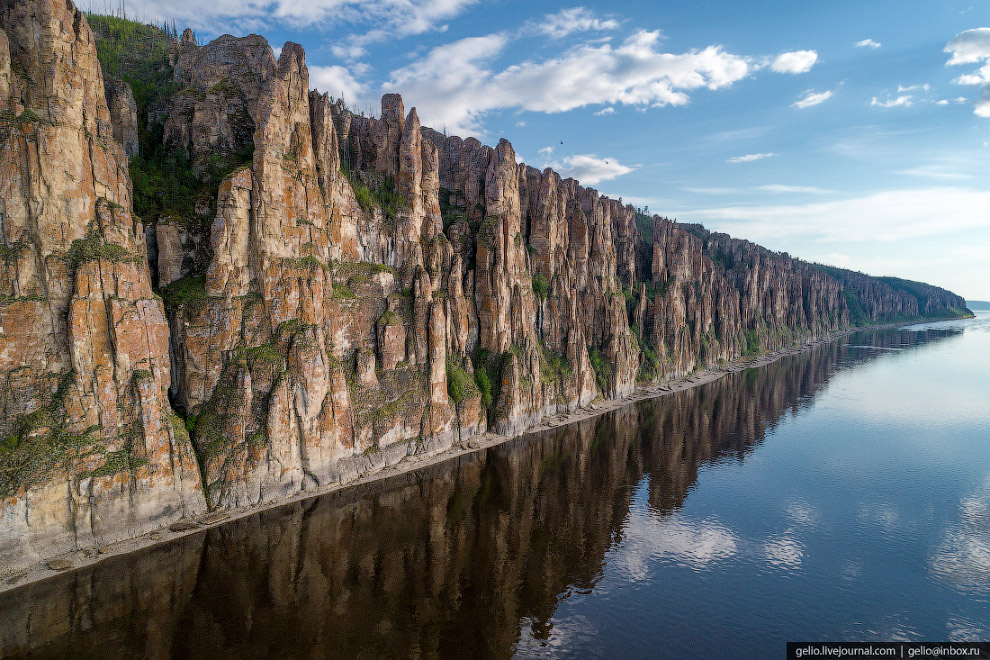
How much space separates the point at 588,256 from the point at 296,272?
3220 inches

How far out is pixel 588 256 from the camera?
122625mm

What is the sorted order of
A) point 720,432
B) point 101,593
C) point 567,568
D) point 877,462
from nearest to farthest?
point 101,593
point 567,568
point 877,462
point 720,432

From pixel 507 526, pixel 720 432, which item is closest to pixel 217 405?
pixel 507 526

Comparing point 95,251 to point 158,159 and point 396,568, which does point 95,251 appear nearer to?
point 158,159

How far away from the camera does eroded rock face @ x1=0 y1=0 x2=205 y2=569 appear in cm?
4072

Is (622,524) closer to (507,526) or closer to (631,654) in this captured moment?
(507,526)

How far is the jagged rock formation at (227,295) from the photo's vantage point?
139ft

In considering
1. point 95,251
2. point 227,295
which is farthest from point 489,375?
point 95,251

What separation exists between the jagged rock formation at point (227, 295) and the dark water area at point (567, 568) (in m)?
7.40

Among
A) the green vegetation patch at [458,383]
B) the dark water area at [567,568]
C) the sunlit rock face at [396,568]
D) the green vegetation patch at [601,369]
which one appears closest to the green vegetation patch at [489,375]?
the green vegetation patch at [458,383]

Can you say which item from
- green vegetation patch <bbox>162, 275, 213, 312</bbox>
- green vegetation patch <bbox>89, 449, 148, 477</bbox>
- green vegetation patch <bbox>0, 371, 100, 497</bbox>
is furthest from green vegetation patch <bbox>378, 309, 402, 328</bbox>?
green vegetation patch <bbox>0, 371, 100, 497</bbox>

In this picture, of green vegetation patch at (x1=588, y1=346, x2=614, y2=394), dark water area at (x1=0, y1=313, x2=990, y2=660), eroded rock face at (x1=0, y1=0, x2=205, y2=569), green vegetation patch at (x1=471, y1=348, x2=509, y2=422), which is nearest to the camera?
dark water area at (x1=0, y1=313, x2=990, y2=660)

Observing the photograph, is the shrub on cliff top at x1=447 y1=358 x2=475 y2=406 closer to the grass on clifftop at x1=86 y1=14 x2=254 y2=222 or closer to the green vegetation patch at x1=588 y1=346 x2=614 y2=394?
the green vegetation patch at x1=588 y1=346 x2=614 y2=394

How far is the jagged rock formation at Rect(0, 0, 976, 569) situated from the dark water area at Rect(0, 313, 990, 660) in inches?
291
